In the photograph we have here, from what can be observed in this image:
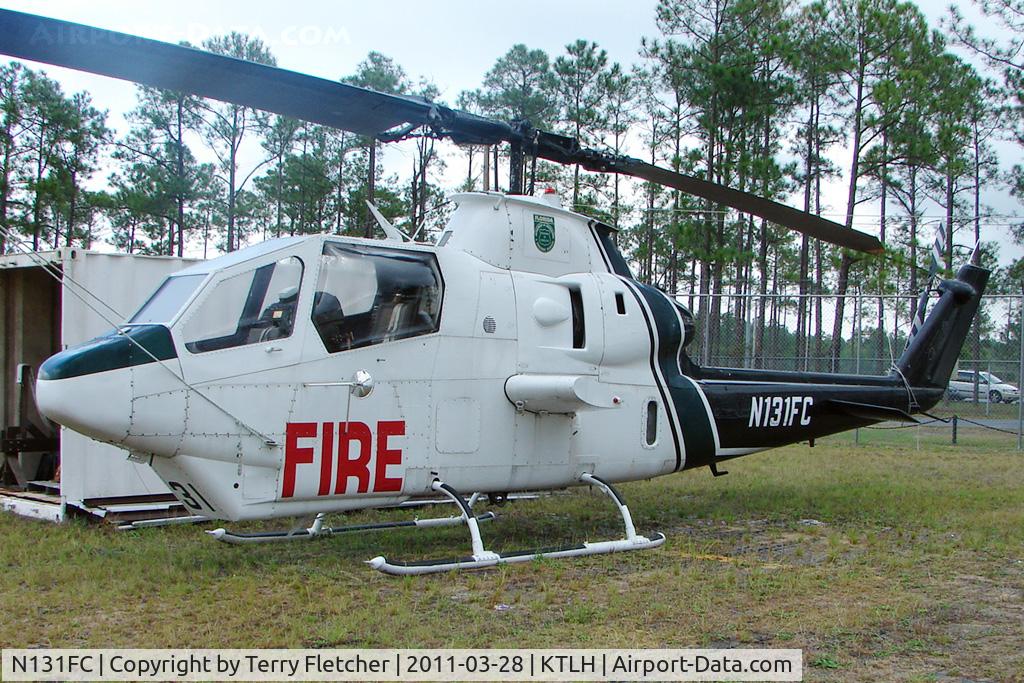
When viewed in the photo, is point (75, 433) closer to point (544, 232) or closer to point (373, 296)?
point (373, 296)

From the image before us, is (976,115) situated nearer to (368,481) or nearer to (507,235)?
(507,235)

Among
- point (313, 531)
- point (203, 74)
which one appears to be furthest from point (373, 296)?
point (313, 531)

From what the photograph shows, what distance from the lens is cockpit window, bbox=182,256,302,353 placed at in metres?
6.27

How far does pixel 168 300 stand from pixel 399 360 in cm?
173

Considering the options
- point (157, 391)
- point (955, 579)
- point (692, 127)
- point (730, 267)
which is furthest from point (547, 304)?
point (692, 127)

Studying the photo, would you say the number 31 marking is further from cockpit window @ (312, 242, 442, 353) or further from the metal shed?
the metal shed

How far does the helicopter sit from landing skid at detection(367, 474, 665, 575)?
0.02 m

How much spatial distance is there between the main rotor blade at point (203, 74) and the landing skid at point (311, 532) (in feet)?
10.4

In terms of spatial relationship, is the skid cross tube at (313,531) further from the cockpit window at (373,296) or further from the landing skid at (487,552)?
the cockpit window at (373,296)

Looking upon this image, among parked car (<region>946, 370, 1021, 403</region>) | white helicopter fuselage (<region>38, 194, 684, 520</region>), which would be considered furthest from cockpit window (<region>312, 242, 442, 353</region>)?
parked car (<region>946, 370, 1021, 403</region>)

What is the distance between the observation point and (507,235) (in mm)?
7938

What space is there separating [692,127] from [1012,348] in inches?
543
